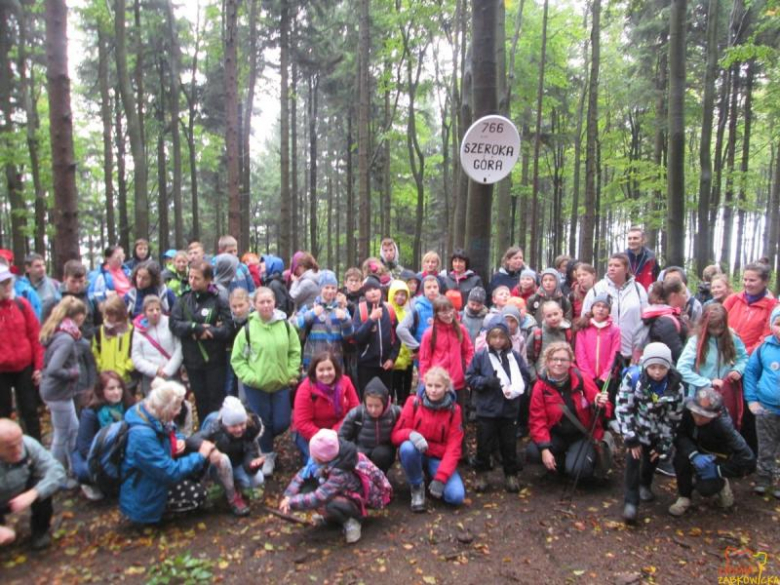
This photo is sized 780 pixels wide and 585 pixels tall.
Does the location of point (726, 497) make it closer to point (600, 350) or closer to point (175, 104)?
point (600, 350)

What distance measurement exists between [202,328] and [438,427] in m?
2.73

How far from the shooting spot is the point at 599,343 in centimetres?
530

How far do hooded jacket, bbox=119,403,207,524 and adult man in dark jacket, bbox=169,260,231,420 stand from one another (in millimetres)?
1348

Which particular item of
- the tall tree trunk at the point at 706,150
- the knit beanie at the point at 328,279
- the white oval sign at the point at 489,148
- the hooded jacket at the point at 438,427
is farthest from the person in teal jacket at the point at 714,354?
the tall tree trunk at the point at 706,150

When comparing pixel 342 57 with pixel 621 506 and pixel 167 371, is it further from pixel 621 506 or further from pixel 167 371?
pixel 621 506

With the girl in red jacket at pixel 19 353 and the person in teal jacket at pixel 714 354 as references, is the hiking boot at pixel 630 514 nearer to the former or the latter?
the person in teal jacket at pixel 714 354

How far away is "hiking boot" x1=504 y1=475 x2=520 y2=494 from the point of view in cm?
489

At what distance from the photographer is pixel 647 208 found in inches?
821

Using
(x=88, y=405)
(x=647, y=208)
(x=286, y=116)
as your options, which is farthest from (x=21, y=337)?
(x=647, y=208)

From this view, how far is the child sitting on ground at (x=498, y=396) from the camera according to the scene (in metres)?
4.98

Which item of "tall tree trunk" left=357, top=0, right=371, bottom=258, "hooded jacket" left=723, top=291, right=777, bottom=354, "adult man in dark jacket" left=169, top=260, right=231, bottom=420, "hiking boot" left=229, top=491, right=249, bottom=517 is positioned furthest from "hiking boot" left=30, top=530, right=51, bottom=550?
"tall tree trunk" left=357, top=0, right=371, bottom=258

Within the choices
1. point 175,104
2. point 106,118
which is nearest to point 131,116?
point 106,118

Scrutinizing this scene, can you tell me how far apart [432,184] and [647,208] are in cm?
1322

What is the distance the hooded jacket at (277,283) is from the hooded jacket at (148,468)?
3.90 metres
